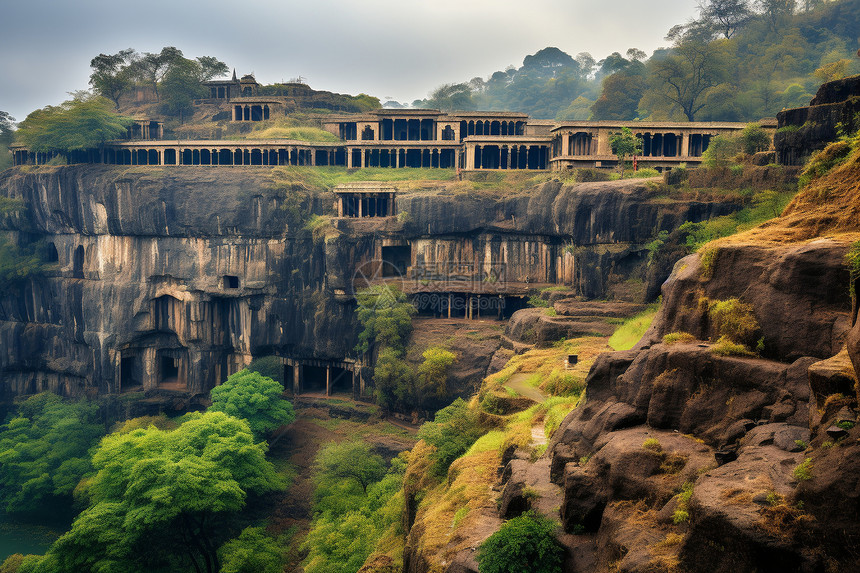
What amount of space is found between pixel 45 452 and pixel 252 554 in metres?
23.3

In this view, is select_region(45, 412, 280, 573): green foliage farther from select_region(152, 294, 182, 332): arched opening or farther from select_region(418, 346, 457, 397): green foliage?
select_region(152, 294, 182, 332): arched opening

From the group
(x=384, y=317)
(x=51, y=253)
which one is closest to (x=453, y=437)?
(x=384, y=317)

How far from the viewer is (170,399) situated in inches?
2013

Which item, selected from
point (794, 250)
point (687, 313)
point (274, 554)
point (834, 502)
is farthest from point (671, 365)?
point (274, 554)

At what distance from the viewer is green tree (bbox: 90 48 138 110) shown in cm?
6969

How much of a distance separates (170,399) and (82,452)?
656 cm

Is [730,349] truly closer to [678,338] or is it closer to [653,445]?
[678,338]

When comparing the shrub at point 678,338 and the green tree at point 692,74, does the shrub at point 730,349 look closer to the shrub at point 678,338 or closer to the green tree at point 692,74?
the shrub at point 678,338

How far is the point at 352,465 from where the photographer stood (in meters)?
34.9

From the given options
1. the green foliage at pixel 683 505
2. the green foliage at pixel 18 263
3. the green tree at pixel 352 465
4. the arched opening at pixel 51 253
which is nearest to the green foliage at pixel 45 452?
the green foliage at pixel 18 263

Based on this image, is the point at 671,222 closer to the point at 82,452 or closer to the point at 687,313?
the point at 687,313

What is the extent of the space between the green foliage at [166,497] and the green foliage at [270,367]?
11.5 metres

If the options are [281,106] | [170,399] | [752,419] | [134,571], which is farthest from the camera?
[281,106]

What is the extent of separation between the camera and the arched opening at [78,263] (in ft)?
181
